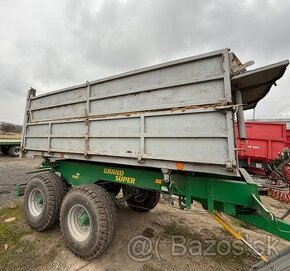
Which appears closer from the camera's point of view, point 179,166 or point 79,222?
point 179,166

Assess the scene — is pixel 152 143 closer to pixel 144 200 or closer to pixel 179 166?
pixel 179 166

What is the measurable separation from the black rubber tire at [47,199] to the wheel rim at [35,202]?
0.15ft

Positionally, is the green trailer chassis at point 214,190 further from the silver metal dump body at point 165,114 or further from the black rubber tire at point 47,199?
the black rubber tire at point 47,199

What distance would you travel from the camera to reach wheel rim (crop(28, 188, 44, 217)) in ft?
14.6

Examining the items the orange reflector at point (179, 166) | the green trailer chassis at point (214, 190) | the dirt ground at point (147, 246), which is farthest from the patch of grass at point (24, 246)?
the orange reflector at point (179, 166)

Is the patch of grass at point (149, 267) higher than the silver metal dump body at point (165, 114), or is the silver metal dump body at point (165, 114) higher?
the silver metal dump body at point (165, 114)

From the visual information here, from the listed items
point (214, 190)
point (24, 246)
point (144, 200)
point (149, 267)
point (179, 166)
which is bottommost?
point (149, 267)

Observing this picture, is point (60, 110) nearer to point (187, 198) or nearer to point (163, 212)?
point (187, 198)

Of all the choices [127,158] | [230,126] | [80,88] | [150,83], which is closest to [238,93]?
[230,126]

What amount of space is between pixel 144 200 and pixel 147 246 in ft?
4.52

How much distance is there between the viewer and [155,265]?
333 cm

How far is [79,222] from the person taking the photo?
3.71m

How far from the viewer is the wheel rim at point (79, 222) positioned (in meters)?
3.57

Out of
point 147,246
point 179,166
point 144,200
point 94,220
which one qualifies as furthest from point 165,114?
point 144,200
